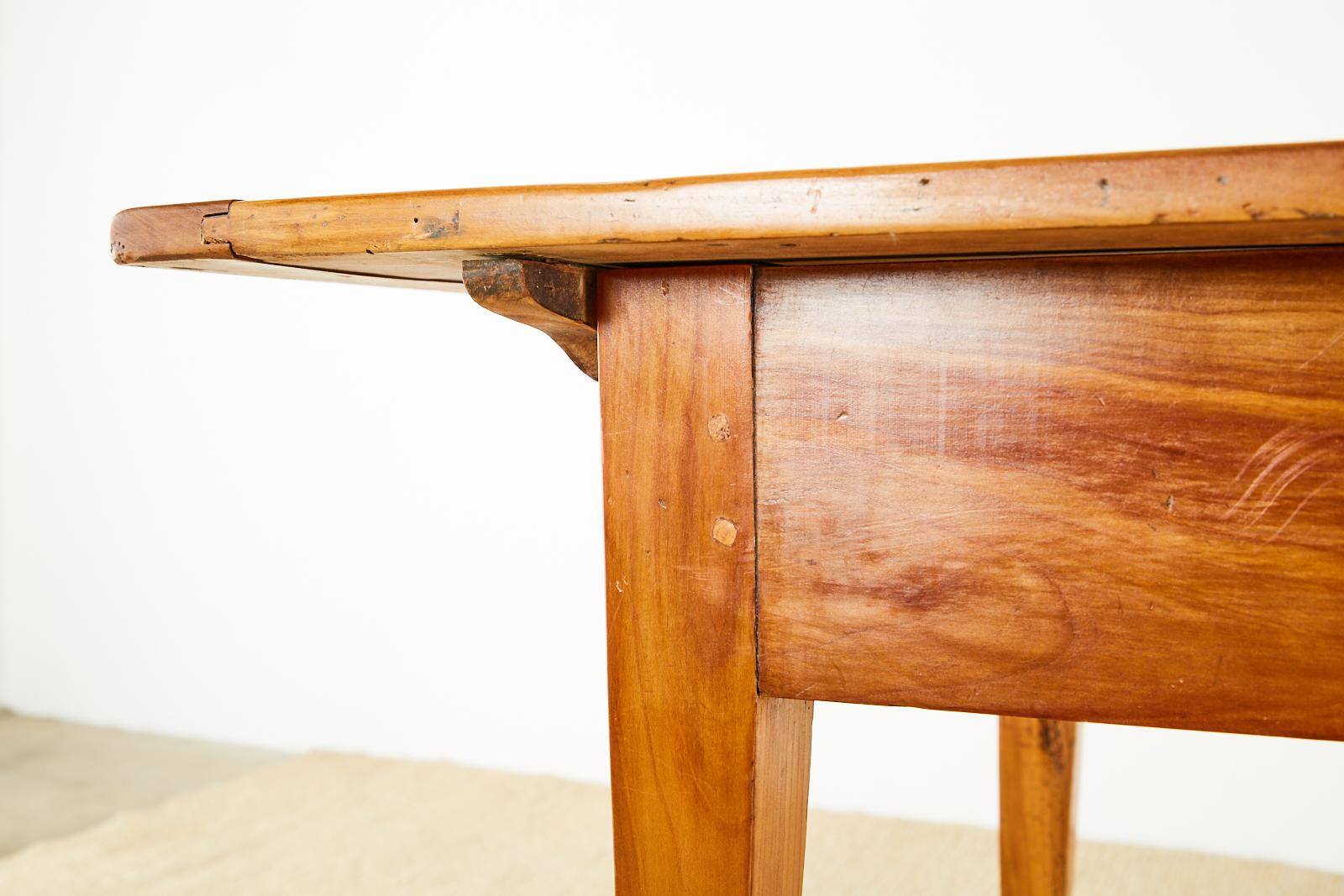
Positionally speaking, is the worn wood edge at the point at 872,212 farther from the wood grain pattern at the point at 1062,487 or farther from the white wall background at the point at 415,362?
the white wall background at the point at 415,362

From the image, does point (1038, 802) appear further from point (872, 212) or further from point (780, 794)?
point (872, 212)

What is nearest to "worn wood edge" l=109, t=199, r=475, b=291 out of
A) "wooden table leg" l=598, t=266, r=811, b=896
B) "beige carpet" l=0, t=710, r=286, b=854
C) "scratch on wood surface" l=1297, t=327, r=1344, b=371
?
"wooden table leg" l=598, t=266, r=811, b=896

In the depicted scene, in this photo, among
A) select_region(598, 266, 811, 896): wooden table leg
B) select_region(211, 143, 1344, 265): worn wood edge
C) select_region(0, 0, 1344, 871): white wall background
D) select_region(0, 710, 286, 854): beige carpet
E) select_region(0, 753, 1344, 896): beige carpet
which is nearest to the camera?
select_region(211, 143, 1344, 265): worn wood edge

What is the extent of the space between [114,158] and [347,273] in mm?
2083

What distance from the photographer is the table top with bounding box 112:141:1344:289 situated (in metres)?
0.39

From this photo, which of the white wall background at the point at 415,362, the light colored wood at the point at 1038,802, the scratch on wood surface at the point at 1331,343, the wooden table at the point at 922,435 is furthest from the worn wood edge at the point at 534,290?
the white wall background at the point at 415,362

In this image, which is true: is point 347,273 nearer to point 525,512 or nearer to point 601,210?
point 601,210

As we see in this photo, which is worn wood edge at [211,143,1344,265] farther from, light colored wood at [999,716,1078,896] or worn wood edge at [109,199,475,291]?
light colored wood at [999,716,1078,896]

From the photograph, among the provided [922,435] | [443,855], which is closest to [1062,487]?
[922,435]

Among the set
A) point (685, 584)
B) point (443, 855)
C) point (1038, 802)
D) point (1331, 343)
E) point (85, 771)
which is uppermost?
point (1331, 343)

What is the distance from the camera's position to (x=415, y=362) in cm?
224

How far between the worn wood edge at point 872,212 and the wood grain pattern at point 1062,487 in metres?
0.02

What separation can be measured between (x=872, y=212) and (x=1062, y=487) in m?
0.13

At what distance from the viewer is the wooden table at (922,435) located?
1.41 ft
